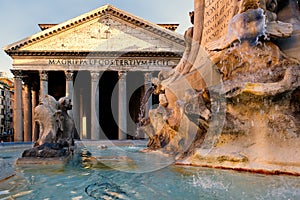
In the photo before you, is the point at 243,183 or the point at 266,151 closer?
the point at 243,183

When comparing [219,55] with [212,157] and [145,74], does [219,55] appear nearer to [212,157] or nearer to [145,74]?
[212,157]

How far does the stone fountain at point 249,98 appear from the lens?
11.5 ft

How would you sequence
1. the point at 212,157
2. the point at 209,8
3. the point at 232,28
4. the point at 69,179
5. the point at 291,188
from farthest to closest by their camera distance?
the point at 209,8 → the point at 232,28 → the point at 212,157 → the point at 69,179 → the point at 291,188

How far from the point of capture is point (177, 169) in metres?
3.96

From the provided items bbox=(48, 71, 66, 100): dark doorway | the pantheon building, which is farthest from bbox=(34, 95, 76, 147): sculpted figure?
bbox=(48, 71, 66, 100): dark doorway

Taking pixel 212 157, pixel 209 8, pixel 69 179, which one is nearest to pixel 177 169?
pixel 212 157

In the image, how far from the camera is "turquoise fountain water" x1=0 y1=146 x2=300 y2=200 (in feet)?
8.90

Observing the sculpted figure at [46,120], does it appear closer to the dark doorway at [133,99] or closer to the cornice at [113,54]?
the cornice at [113,54]

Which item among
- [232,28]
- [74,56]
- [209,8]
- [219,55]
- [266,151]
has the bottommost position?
[266,151]

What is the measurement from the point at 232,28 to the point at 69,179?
2.95 meters

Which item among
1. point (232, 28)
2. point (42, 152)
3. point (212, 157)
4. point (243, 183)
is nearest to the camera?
point (243, 183)

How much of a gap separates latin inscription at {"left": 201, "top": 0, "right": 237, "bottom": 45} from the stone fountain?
20mm

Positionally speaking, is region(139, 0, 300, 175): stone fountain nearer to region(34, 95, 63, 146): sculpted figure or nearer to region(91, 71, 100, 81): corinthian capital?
region(34, 95, 63, 146): sculpted figure

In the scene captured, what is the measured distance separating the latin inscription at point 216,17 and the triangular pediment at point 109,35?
55.5ft
